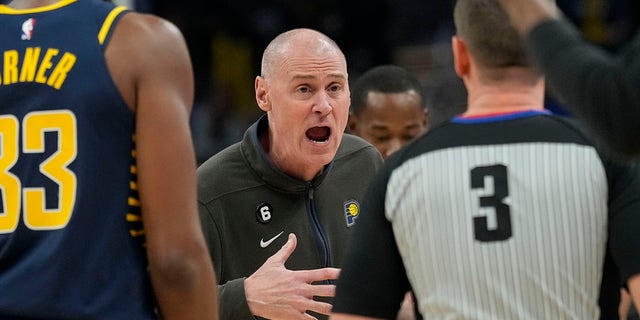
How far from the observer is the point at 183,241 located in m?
3.08

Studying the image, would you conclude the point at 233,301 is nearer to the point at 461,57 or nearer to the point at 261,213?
the point at 261,213

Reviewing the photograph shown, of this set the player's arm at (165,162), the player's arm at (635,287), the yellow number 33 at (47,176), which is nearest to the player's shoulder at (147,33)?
the player's arm at (165,162)

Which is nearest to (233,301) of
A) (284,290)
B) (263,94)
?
(284,290)

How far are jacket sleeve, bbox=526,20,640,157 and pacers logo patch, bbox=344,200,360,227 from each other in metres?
2.20

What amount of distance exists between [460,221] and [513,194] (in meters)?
0.16

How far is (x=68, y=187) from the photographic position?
3.13 metres

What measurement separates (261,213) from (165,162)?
1.78 metres

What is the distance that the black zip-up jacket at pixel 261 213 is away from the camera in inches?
189

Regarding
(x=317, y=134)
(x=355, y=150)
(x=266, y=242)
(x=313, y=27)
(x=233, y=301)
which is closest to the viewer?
(x=233, y=301)

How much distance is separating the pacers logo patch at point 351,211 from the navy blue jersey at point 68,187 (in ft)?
6.35

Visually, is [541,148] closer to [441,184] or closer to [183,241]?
[441,184]

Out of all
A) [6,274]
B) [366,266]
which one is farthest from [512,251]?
[6,274]

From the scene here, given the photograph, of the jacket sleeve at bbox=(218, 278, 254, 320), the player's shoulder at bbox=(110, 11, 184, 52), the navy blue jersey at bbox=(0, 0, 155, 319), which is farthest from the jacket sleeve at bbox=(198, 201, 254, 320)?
the player's shoulder at bbox=(110, 11, 184, 52)

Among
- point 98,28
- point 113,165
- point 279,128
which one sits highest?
point 98,28
